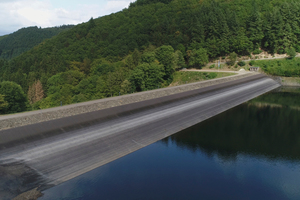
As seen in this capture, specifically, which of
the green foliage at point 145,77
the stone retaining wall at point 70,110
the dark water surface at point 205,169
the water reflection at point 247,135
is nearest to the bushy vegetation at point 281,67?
the green foliage at point 145,77

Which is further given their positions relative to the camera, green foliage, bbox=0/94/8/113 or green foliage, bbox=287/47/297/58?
green foliage, bbox=287/47/297/58

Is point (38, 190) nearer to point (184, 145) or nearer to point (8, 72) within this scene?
point (184, 145)

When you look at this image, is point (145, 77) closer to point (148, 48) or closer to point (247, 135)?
point (148, 48)

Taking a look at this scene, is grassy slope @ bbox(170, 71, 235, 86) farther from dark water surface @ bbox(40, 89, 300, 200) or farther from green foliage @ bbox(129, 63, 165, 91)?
dark water surface @ bbox(40, 89, 300, 200)

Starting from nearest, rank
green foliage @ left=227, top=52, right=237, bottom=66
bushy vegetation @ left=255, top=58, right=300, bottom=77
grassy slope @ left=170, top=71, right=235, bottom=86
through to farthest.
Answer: grassy slope @ left=170, top=71, right=235, bottom=86
bushy vegetation @ left=255, top=58, right=300, bottom=77
green foliage @ left=227, top=52, right=237, bottom=66

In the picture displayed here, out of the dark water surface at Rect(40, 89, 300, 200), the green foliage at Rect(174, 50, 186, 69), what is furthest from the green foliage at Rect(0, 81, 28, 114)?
the green foliage at Rect(174, 50, 186, 69)

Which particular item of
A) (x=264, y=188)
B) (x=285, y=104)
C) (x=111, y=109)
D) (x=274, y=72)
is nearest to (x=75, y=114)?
(x=111, y=109)

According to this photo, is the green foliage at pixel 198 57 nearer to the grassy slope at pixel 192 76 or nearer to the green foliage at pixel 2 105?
the grassy slope at pixel 192 76
